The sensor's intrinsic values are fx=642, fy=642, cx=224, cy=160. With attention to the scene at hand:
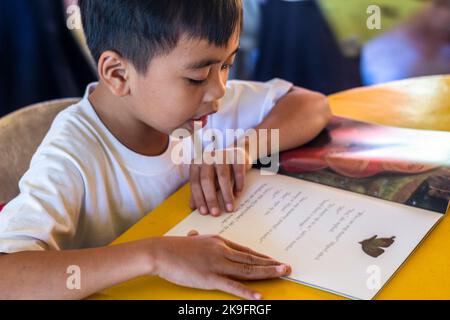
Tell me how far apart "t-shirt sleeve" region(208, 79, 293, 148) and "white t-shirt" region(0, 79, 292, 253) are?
0.13 meters

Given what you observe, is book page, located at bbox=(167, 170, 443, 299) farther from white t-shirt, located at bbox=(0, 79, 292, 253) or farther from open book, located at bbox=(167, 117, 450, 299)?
white t-shirt, located at bbox=(0, 79, 292, 253)

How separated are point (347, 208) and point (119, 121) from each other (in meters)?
0.39

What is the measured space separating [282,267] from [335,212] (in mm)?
163

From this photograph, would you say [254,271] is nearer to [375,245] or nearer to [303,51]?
[375,245]

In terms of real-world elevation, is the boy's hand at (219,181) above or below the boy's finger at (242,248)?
above

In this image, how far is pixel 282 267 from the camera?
0.73 metres

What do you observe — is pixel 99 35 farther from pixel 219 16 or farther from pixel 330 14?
pixel 330 14

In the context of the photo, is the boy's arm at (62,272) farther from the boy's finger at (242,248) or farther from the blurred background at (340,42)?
the blurred background at (340,42)

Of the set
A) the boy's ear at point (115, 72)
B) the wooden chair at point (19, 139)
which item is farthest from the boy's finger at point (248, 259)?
the wooden chair at point (19, 139)

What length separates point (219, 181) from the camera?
922 mm

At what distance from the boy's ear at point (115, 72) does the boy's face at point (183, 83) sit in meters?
0.01

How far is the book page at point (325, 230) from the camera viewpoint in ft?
2.40

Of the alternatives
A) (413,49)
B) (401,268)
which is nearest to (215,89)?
(401,268)
